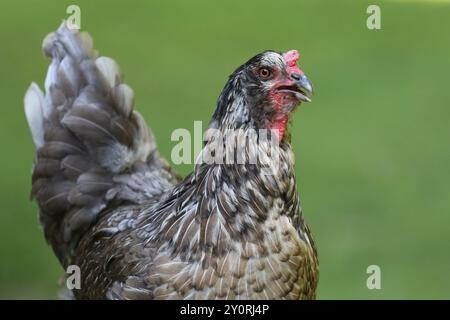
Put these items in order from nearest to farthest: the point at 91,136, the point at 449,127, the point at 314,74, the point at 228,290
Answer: the point at 228,290, the point at 91,136, the point at 449,127, the point at 314,74

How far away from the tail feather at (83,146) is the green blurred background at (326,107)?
4.85ft

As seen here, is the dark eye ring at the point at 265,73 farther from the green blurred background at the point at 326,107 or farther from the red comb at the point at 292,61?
the green blurred background at the point at 326,107

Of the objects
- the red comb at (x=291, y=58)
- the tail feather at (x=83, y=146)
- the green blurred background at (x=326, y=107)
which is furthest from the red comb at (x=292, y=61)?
the green blurred background at (x=326, y=107)

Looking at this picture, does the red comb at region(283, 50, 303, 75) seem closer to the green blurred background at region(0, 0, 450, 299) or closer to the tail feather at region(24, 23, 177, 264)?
the tail feather at region(24, 23, 177, 264)

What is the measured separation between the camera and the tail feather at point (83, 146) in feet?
12.8

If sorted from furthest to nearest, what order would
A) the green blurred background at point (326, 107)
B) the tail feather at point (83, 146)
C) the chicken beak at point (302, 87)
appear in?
the green blurred background at point (326, 107) → the tail feather at point (83, 146) → the chicken beak at point (302, 87)

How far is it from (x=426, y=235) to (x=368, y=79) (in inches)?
98.6

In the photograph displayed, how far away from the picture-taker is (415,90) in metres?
7.91

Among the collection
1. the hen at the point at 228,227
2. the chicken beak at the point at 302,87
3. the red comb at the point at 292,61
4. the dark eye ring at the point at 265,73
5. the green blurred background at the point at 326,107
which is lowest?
the hen at the point at 228,227

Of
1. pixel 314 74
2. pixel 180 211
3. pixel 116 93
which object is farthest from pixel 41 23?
pixel 180 211

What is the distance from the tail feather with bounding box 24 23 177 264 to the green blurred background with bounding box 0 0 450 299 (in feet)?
→ 4.85

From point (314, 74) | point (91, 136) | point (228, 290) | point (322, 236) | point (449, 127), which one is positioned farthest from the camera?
point (314, 74)

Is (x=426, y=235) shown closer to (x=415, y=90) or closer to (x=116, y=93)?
(x=415, y=90)

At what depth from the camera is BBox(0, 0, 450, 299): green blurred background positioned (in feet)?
18.5
